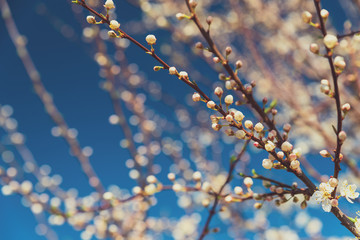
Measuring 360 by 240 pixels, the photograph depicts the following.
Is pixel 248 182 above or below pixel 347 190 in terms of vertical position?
above

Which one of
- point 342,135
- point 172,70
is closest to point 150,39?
point 172,70

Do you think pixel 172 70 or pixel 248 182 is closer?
pixel 172 70

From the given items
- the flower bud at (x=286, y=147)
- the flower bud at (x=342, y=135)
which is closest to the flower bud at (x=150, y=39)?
the flower bud at (x=286, y=147)

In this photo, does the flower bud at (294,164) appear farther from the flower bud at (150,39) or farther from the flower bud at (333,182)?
the flower bud at (150,39)

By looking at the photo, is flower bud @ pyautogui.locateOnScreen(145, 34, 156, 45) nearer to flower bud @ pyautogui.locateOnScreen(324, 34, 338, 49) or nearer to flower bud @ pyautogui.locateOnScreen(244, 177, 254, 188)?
flower bud @ pyautogui.locateOnScreen(324, 34, 338, 49)

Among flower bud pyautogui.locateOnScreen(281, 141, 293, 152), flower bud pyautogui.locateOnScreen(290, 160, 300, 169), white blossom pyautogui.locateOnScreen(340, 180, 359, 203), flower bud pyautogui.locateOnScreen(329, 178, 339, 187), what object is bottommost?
flower bud pyautogui.locateOnScreen(329, 178, 339, 187)

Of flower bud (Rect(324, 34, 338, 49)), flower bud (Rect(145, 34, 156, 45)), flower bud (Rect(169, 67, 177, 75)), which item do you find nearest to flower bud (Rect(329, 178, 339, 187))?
flower bud (Rect(324, 34, 338, 49))

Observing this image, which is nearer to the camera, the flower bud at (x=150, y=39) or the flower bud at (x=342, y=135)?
the flower bud at (x=342, y=135)

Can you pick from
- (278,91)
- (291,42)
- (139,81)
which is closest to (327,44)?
(278,91)

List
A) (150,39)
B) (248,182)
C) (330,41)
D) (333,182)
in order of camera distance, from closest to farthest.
A: (330,41), (333,182), (150,39), (248,182)

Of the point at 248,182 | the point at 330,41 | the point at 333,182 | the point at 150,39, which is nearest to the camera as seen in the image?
the point at 330,41

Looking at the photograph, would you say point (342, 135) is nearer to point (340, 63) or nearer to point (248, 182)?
point (340, 63)

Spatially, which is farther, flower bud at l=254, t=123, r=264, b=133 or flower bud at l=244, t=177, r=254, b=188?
flower bud at l=244, t=177, r=254, b=188
